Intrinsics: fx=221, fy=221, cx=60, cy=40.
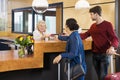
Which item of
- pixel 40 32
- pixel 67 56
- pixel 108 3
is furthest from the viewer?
pixel 108 3

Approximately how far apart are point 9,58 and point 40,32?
1496 millimetres

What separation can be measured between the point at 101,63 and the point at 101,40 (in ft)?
1.33

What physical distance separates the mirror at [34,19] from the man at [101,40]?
2537 mm

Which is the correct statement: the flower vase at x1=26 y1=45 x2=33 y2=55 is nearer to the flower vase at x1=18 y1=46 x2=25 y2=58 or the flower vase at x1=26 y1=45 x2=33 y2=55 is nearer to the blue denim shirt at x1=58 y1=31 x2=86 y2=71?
the flower vase at x1=18 y1=46 x2=25 y2=58

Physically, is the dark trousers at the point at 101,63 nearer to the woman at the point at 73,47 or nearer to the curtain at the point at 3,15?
the woman at the point at 73,47

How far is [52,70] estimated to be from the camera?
3666mm

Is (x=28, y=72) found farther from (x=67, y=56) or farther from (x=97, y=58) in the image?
(x=97, y=58)

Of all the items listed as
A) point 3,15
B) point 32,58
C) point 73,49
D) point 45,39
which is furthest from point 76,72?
point 3,15

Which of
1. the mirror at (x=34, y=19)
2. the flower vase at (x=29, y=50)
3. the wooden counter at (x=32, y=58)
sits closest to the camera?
the wooden counter at (x=32, y=58)

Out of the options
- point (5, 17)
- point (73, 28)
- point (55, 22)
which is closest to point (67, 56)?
point (73, 28)

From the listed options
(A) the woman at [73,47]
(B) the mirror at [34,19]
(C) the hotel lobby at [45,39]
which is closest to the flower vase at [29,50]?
(C) the hotel lobby at [45,39]

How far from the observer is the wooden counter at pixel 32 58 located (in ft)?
9.41

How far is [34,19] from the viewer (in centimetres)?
766

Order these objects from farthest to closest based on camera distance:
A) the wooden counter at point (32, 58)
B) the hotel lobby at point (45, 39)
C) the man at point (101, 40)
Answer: the man at point (101, 40) → the hotel lobby at point (45, 39) → the wooden counter at point (32, 58)
